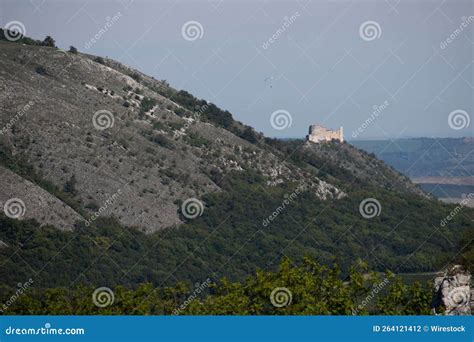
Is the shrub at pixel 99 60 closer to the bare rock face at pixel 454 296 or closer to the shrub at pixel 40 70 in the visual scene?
the shrub at pixel 40 70

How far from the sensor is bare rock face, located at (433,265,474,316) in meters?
40.8

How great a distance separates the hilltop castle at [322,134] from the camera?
16388 cm

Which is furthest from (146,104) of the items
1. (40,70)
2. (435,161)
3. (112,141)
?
(435,161)

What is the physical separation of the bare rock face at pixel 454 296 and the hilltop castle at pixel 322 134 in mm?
120253

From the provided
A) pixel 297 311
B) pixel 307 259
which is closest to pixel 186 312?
pixel 297 311

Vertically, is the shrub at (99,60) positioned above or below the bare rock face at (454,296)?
above

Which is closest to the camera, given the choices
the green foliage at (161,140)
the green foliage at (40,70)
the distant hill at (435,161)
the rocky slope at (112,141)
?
the rocky slope at (112,141)

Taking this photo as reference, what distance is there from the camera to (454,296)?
137 feet

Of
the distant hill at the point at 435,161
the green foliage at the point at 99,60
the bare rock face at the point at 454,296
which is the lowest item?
the bare rock face at the point at 454,296

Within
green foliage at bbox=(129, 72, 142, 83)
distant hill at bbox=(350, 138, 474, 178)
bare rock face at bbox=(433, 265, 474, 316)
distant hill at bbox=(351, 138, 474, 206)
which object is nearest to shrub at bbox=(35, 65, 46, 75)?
green foliage at bbox=(129, 72, 142, 83)

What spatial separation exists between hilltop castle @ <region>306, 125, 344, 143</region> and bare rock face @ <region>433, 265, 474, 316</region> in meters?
120

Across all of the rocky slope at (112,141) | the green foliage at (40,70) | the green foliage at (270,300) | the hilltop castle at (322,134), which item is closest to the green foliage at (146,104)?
the rocky slope at (112,141)

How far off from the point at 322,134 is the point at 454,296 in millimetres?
124329
